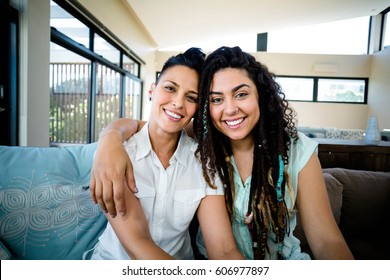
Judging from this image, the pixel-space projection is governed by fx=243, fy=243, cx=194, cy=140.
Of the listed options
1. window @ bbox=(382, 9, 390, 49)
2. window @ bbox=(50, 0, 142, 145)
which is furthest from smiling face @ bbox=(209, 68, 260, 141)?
window @ bbox=(382, 9, 390, 49)

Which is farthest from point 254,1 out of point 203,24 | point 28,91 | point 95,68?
point 28,91

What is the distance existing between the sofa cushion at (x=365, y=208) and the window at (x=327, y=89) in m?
6.06

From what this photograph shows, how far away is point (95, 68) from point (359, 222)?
392 centimetres

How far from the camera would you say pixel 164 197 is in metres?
0.90

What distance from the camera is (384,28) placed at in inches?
261

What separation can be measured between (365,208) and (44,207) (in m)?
1.63

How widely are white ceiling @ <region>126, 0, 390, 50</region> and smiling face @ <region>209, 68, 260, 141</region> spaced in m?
3.70

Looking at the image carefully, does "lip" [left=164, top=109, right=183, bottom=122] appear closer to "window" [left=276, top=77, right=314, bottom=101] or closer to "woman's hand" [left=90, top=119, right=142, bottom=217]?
"woman's hand" [left=90, top=119, right=142, bottom=217]

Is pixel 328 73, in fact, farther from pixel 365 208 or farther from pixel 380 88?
pixel 365 208

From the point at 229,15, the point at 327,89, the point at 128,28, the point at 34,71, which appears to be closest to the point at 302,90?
the point at 327,89

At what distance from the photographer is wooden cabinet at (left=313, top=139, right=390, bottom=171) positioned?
198cm

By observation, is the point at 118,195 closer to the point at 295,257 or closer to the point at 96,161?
the point at 96,161

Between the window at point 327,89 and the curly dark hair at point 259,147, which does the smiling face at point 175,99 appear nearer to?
the curly dark hair at point 259,147

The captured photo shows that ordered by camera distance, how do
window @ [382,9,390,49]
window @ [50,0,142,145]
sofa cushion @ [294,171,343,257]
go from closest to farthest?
sofa cushion @ [294,171,343,257]
window @ [50,0,142,145]
window @ [382,9,390,49]
